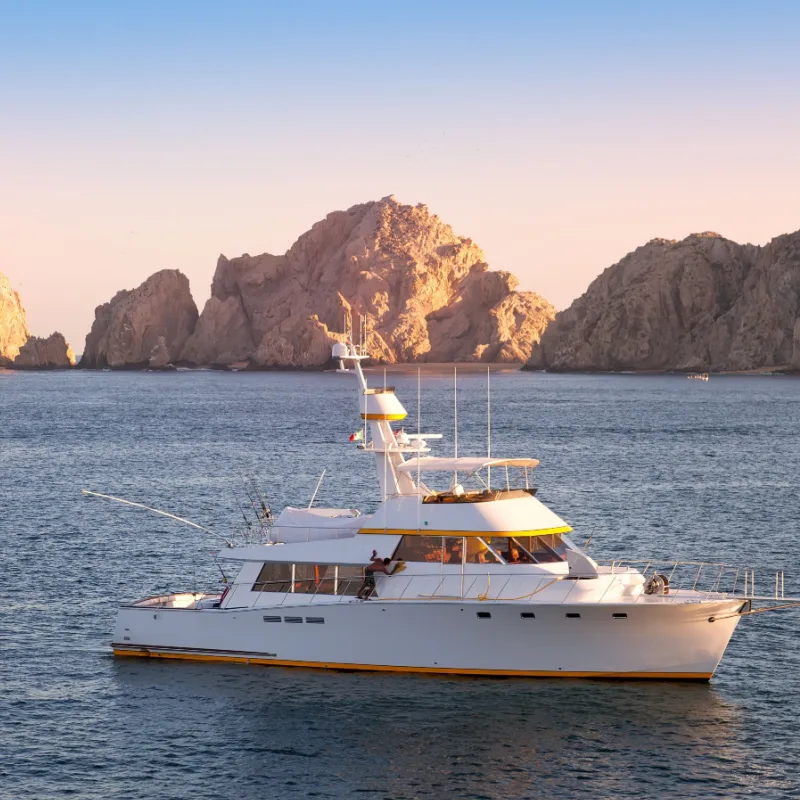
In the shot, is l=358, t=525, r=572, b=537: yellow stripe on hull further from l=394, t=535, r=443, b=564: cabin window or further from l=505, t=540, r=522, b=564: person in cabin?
l=505, t=540, r=522, b=564: person in cabin

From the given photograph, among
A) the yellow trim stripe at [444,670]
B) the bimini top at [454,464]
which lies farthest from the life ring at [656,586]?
the bimini top at [454,464]

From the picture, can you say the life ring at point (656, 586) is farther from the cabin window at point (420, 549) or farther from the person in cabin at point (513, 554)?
the cabin window at point (420, 549)

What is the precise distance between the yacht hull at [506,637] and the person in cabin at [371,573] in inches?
14.1

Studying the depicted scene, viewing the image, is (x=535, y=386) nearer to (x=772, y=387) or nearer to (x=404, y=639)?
(x=772, y=387)

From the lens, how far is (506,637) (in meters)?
26.2

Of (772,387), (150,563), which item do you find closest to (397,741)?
(150,563)

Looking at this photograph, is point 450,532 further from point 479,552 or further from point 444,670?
point 444,670

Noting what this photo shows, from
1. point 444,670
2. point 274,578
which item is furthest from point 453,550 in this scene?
point 274,578

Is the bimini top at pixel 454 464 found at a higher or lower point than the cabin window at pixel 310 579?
higher

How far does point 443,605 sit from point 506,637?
1.51 m

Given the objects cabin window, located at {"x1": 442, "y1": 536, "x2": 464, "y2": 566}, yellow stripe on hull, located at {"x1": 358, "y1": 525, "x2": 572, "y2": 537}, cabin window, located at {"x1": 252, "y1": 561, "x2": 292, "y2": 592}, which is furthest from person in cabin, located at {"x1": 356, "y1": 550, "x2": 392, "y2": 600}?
cabin window, located at {"x1": 252, "y1": 561, "x2": 292, "y2": 592}

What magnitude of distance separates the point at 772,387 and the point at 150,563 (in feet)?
504

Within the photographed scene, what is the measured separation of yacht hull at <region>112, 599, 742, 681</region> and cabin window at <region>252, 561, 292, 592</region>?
65 cm

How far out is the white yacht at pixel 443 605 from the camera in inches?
1022
